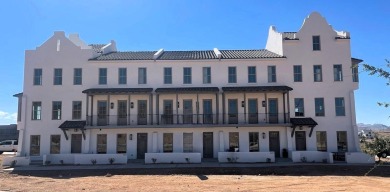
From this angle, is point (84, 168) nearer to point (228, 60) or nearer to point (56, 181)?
point (56, 181)

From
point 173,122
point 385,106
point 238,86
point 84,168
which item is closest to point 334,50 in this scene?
point 238,86

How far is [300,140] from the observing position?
29.2m

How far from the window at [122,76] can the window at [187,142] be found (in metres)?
7.11

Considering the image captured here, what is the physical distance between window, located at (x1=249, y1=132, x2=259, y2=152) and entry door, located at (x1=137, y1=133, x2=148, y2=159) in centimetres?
887

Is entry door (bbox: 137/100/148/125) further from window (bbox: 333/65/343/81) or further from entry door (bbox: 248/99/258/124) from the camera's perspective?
window (bbox: 333/65/343/81)

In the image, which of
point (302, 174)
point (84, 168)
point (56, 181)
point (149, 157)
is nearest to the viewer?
point (56, 181)

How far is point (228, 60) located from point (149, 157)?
1072 cm

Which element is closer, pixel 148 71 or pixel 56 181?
pixel 56 181

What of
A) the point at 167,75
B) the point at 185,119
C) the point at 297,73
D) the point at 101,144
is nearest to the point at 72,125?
the point at 101,144

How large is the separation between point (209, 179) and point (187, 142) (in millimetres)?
9460

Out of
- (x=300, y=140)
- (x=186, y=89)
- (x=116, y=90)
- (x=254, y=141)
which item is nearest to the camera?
(x=186, y=89)

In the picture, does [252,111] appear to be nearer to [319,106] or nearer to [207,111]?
[207,111]

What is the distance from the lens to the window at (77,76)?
30.4 m

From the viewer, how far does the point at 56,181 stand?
2014 centimetres
